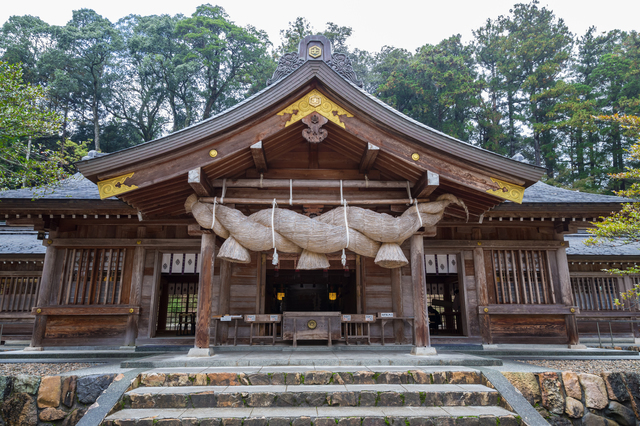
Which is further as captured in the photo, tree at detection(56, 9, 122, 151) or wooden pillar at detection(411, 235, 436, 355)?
tree at detection(56, 9, 122, 151)

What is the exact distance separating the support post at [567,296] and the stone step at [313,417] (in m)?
5.43

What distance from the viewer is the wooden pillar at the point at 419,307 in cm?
611

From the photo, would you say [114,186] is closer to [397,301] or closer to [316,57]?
[316,57]

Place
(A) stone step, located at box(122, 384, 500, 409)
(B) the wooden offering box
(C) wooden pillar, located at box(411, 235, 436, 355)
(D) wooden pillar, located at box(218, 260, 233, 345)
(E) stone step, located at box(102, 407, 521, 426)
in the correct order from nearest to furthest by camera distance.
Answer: (E) stone step, located at box(102, 407, 521, 426) < (A) stone step, located at box(122, 384, 500, 409) < (C) wooden pillar, located at box(411, 235, 436, 355) < (B) the wooden offering box < (D) wooden pillar, located at box(218, 260, 233, 345)

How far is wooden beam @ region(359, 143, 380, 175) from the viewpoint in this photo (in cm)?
627

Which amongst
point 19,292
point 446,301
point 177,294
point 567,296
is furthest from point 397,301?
point 19,292

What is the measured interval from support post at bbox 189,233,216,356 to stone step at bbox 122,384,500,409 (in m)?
1.54

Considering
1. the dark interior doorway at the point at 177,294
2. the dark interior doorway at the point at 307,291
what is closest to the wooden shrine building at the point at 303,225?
the dark interior doorway at the point at 177,294

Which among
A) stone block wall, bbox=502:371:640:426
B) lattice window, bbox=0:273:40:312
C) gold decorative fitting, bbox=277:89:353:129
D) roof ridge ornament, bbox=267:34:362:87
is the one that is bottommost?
stone block wall, bbox=502:371:640:426

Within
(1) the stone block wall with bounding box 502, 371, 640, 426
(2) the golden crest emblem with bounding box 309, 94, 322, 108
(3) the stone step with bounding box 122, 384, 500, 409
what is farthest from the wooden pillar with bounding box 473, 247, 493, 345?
(2) the golden crest emblem with bounding box 309, 94, 322, 108

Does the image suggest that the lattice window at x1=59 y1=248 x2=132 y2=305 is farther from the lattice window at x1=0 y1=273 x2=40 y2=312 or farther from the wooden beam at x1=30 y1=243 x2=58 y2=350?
the lattice window at x1=0 y1=273 x2=40 y2=312

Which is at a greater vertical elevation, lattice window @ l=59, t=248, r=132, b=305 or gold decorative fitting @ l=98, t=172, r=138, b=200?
gold decorative fitting @ l=98, t=172, r=138, b=200

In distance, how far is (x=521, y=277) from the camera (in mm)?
8742

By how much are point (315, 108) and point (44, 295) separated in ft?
22.8
